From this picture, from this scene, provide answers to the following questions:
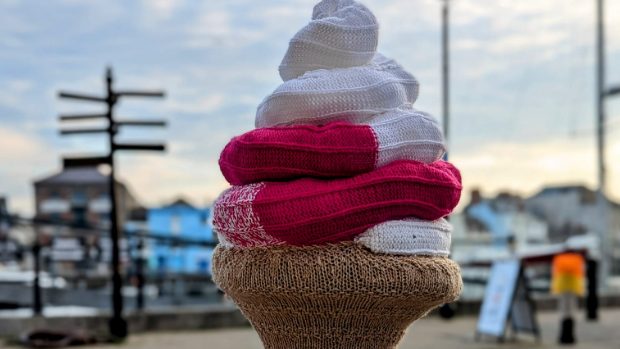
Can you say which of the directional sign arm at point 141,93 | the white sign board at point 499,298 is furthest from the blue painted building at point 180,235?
the white sign board at point 499,298

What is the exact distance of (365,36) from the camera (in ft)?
6.82

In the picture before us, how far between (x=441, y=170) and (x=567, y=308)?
27.5 ft

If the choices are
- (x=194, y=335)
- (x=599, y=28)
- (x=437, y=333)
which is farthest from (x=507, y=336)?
(x=599, y=28)

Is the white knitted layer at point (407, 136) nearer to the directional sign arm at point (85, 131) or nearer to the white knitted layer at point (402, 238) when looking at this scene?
the white knitted layer at point (402, 238)

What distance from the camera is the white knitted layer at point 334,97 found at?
198cm

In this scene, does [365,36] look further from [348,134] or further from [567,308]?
[567,308]

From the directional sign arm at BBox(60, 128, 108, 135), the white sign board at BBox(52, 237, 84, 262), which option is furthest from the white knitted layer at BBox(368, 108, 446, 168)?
the white sign board at BBox(52, 237, 84, 262)

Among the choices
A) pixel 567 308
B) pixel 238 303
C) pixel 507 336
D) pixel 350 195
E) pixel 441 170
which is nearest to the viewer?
pixel 350 195

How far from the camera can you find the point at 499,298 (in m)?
9.91

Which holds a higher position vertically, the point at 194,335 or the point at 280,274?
the point at 280,274

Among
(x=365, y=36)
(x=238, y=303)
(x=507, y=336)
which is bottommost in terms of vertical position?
(x=507, y=336)

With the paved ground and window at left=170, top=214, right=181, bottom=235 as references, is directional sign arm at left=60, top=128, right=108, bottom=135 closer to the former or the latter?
the paved ground

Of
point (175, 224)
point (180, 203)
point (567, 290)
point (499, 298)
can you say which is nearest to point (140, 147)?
point (499, 298)

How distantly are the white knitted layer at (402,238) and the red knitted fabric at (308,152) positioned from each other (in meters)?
0.16
